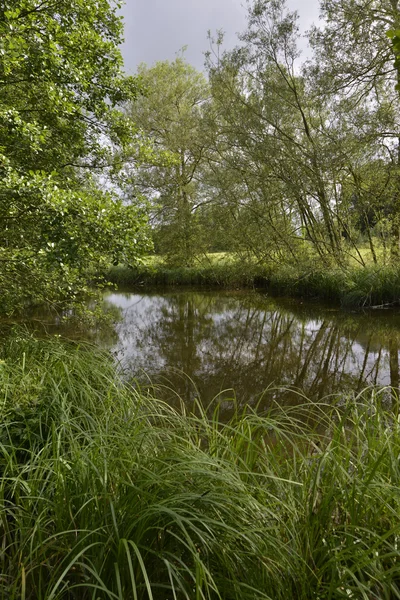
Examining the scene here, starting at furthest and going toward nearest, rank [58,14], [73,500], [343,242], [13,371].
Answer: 1. [343,242]
2. [58,14]
3. [13,371]
4. [73,500]

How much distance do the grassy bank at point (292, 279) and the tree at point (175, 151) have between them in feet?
4.27

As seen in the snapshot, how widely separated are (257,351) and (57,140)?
501 centimetres

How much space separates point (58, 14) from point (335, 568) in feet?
18.4

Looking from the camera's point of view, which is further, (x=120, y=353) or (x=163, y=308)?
(x=163, y=308)

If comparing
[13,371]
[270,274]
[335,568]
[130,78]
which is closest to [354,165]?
[270,274]

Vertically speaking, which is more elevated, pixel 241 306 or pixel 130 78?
pixel 130 78

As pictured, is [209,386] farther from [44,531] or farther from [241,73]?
[241,73]

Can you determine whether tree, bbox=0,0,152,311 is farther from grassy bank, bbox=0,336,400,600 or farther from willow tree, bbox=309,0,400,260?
willow tree, bbox=309,0,400,260

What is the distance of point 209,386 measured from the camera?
17.6ft

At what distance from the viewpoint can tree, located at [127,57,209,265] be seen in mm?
19734

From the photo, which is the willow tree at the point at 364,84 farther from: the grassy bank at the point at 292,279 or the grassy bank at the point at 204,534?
the grassy bank at the point at 204,534

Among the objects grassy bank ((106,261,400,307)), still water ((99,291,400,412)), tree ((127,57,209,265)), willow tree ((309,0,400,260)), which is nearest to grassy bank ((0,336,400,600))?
still water ((99,291,400,412))

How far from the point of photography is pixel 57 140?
15.5 ft

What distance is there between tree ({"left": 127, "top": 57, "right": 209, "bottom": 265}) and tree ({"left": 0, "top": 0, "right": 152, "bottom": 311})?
46.8 ft
